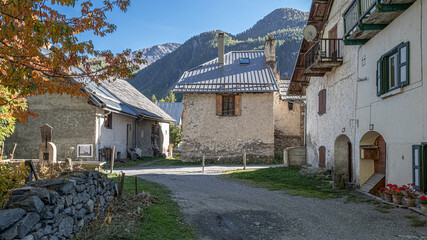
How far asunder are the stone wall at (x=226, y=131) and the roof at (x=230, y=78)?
24.4 inches

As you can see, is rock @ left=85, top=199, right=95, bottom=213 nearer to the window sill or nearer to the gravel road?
the gravel road

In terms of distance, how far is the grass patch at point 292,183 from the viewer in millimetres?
11831

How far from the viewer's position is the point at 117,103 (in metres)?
23.9

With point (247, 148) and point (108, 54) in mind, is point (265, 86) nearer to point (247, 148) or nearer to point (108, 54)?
point (247, 148)

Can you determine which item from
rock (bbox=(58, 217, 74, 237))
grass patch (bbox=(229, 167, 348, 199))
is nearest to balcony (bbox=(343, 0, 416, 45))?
grass patch (bbox=(229, 167, 348, 199))

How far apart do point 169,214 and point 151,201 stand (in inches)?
52.0

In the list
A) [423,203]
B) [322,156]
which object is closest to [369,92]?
[423,203]

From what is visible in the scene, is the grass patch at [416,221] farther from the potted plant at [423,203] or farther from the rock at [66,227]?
the rock at [66,227]

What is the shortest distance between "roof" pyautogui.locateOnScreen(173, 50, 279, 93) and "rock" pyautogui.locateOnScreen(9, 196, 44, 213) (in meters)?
19.3

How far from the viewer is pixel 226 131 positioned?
24.5 m

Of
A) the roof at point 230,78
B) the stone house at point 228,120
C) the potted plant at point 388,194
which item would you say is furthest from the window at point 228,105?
the potted plant at point 388,194

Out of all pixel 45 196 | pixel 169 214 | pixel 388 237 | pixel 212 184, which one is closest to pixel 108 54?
pixel 169 214

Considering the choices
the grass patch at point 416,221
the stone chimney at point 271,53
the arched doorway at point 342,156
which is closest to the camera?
the grass patch at point 416,221

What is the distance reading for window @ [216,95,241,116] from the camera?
2456cm
